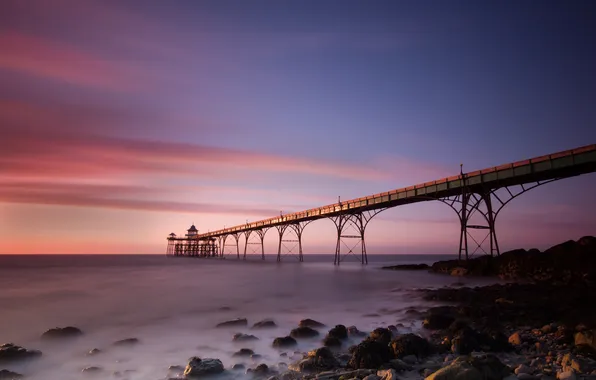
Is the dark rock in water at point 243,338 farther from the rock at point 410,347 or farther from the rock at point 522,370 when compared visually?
the rock at point 522,370

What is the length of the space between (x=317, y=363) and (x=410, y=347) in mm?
1820

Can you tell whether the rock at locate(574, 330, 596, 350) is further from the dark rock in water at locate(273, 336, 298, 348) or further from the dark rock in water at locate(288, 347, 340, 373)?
A: the dark rock in water at locate(273, 336, 298, 348)

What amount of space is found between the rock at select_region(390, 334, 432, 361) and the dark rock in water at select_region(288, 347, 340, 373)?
46.2 inches

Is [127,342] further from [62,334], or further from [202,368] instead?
[202,368]

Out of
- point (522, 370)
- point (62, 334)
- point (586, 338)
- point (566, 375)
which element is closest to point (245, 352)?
point (522, 370)

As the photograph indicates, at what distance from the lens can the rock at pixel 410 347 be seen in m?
7.05

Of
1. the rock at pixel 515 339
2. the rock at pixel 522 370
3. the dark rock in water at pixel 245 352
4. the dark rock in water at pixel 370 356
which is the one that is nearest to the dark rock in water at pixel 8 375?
the dark rock in water at pixel 245 352

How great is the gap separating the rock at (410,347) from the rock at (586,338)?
285 cm

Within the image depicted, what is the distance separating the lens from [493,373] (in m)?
5.64

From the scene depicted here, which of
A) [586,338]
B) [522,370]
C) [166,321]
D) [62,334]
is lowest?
[166,321]

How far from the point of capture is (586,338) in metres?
7.09

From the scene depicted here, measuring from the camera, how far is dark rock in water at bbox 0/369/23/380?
7.17m

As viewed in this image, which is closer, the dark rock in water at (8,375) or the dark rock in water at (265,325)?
the dark rock in water at (8,375)

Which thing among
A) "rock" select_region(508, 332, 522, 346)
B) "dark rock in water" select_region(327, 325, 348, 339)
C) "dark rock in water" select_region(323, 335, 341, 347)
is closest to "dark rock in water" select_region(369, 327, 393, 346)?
"dark rock in water" select_region(323, 335, 341, 347)
